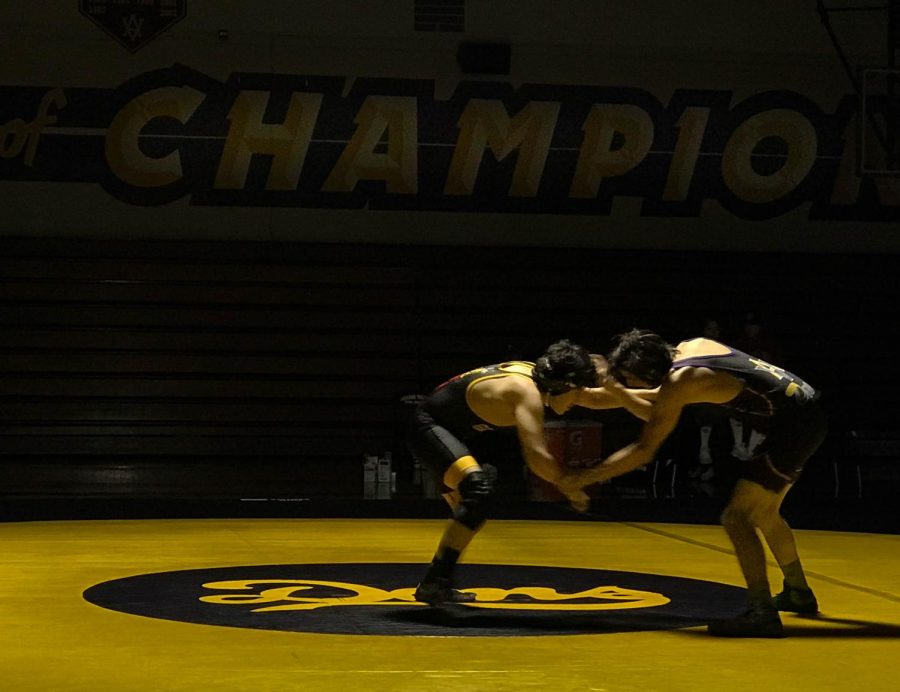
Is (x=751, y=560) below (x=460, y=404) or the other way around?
below

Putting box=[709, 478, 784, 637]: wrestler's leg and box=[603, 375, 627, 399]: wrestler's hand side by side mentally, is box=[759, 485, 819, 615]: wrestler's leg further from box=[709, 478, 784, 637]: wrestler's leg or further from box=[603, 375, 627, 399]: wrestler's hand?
box=[603, 375, 627, 399]: wrestler's hand

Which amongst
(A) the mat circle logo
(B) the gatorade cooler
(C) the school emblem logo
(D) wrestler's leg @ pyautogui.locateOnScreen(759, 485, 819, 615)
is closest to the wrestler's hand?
(D) wrestler's leg @ pyautogui.locateOnScreen(759, 485, 819, 615)

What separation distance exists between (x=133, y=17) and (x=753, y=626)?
30.4ft

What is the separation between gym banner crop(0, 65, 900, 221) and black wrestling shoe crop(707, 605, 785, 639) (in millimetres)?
8450

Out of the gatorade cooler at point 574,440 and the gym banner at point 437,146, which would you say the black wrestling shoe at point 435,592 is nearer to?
the gatorade cooler at point 574,440

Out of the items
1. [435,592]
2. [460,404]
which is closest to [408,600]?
[435,592]

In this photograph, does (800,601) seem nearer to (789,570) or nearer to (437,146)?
(789,570)

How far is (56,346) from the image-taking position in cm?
1245

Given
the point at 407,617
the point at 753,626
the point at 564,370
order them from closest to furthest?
1. the point at 753,626
2. the point at 407,617
3. the point at 564,370

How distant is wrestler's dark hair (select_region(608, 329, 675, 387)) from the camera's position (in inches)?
186

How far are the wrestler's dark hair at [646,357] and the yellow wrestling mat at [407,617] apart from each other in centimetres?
84

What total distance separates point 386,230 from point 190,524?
14.9ft

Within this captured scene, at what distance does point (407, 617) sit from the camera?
4973 mm

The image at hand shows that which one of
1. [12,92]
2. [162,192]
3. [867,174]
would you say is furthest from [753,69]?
[12,92]
